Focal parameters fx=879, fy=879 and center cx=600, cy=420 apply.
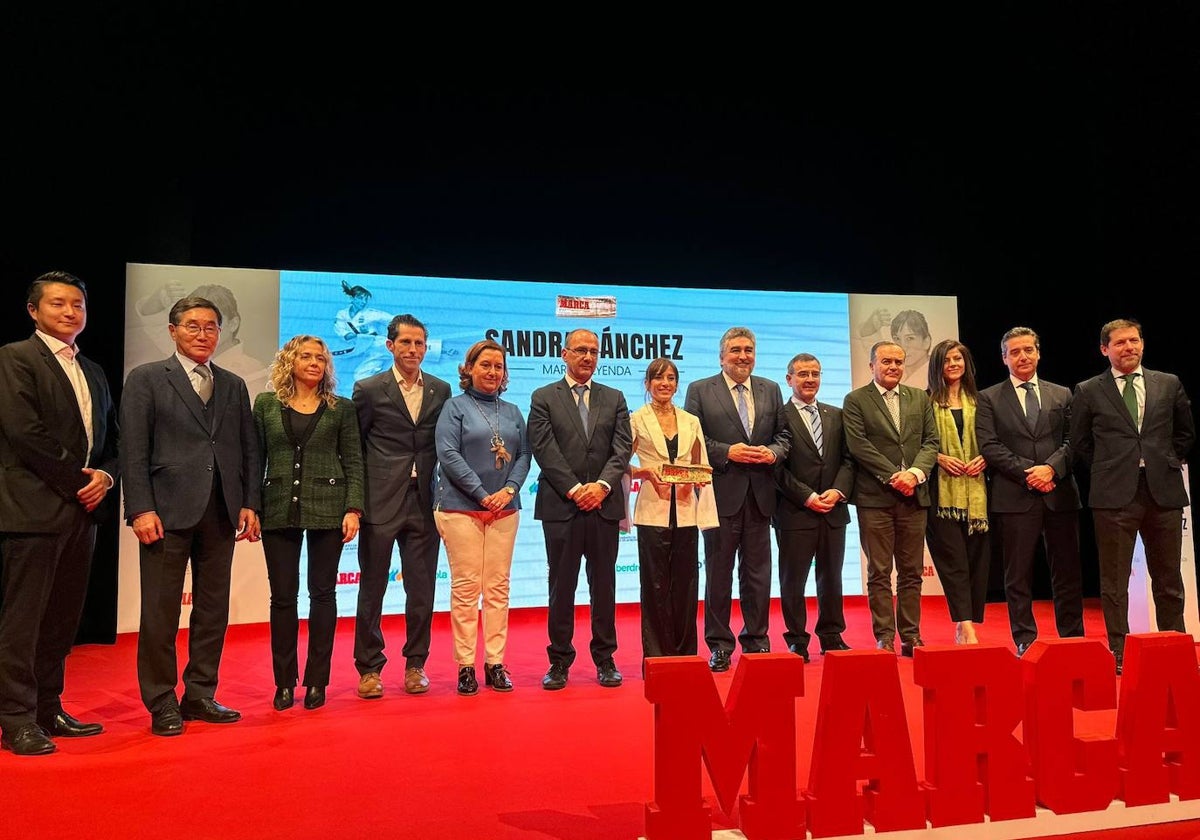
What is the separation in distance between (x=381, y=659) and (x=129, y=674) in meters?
1.55

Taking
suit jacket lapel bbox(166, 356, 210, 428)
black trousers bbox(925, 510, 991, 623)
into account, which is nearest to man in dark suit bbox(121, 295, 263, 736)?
suit jacket lapel bbox(166, 356, 210, 428)

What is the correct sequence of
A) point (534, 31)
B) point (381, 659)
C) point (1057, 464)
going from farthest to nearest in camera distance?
point (534, 31) → point (1057, 464) → point (381, 659)

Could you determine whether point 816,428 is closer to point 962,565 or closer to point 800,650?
point 962,565

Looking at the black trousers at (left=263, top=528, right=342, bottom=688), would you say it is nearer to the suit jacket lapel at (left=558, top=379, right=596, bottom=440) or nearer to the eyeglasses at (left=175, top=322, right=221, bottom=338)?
the eyeglasses at (left=175, top=322, right=221, bottom=338)

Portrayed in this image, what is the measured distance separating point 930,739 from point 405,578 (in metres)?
2.62

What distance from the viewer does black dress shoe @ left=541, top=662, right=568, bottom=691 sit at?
13.2 feet

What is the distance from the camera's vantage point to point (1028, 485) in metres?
4.50

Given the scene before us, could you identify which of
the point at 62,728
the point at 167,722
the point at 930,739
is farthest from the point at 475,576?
the point at 930,739

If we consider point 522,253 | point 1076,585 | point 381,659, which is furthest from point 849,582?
point 381,659

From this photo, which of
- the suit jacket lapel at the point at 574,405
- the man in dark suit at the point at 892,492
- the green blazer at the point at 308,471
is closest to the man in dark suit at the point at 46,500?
the green blazer at the point at 308,471

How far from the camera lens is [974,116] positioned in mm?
7016

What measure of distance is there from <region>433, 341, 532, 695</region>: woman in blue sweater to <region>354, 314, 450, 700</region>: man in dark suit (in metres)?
0.12

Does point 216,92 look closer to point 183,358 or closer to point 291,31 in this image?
point 291,31

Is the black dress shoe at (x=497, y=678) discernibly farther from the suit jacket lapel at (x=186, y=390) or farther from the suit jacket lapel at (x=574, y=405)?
the suit jacket lapel at (x=186, y=390)
